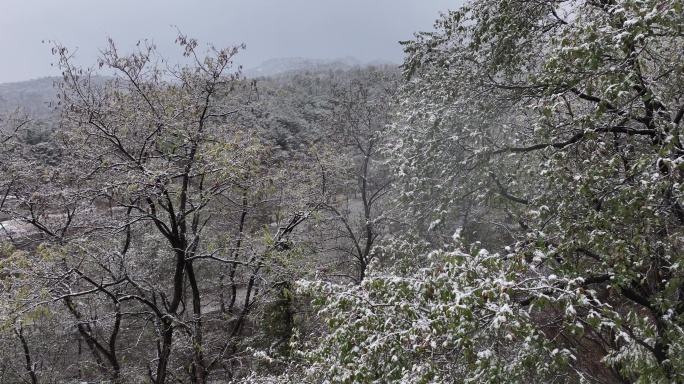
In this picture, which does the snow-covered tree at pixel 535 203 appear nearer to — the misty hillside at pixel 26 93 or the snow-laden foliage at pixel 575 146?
the snow-laden foliage at pixel 575 146

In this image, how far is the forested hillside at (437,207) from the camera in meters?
3.96

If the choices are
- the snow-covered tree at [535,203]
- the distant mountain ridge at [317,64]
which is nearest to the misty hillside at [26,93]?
the distant mountain ridge at [317,64]

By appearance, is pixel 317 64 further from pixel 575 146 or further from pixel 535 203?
pixel 575 146

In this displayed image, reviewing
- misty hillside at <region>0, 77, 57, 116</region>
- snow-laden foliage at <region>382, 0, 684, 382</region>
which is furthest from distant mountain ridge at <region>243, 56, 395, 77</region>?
snow-laden foliage at <region>382, 0, 684, 382</region>

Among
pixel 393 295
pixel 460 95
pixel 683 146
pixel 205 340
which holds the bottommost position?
pixel 205 340

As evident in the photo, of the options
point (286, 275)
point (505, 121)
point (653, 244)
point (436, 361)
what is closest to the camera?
point (436, 361)

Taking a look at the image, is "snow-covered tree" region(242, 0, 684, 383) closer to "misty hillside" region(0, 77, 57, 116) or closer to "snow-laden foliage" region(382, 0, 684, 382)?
"snow-laden foliage" region(382, 0, 684, 382)

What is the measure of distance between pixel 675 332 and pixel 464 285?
6.53ft

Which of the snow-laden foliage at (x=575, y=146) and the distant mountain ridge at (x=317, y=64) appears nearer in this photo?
the snow-laden foliage at (x=575, y=146)

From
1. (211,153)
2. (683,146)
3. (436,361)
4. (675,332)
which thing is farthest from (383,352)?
(211,153)

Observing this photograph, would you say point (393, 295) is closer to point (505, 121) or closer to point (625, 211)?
point (625, 211)

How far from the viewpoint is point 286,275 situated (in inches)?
320

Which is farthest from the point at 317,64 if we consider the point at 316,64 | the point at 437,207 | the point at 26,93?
the point at 437,207

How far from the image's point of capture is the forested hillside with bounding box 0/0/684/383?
3955 millimetres
